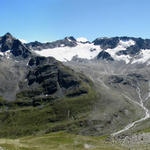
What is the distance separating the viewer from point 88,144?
107 metres

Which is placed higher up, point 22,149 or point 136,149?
point 22,149

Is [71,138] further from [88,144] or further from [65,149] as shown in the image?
[65,149]

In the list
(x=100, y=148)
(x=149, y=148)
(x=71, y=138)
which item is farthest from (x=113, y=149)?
(x=71, y=138)

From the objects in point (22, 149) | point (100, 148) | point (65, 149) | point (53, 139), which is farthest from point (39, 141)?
point (22, 149)

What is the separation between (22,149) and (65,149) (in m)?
24.3

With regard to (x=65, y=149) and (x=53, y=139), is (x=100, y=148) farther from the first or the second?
(x=53, y=139)

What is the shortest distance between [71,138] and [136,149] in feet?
114

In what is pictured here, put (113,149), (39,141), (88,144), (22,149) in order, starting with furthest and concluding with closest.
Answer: (39,141), (88,144), (113,149), (22,149)

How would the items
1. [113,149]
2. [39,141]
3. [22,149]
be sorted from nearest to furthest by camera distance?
[22,149] → [113,149] → [39,141]

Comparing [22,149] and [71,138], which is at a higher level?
[22,149]

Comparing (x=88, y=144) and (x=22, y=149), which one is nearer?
(x=22, y=149)

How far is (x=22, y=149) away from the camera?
249ft

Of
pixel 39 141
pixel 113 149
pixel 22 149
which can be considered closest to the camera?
pixel 22 149

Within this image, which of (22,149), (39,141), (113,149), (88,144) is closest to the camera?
(22,149)
